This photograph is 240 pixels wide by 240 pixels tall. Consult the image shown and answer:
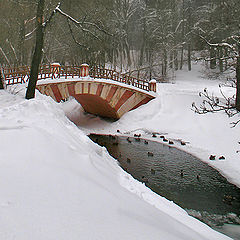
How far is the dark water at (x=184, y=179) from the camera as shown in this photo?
289 inches

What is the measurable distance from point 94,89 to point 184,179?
920 cm

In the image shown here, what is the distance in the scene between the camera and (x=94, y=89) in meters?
16.6

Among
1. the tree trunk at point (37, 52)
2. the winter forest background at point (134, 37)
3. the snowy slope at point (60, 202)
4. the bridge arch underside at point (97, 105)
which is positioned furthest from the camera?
the winter forest background at point (134, 37)

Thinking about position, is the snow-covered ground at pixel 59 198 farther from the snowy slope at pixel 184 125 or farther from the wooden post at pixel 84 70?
the wooden post at pixel 84 70

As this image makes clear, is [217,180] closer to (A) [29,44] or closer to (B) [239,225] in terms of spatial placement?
(B) [239,225]

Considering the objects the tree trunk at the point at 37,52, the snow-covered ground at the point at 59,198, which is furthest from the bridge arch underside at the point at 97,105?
the snow-covered ground at the point at 59,198

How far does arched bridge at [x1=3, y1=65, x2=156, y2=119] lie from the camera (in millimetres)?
14625

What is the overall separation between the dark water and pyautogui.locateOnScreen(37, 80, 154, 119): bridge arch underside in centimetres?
431

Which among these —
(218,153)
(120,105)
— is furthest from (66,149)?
(120,105)

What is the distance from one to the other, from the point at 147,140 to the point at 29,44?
13109 millimetres

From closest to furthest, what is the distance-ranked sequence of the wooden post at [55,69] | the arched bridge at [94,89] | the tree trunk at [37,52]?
the tree trunk at [37,52] → the wooden post at [55,69] → the arched bridge at [94,89]

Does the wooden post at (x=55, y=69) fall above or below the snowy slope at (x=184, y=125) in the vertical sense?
above

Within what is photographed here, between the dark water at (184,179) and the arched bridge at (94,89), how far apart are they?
14.4 ft

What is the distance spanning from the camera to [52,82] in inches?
567
